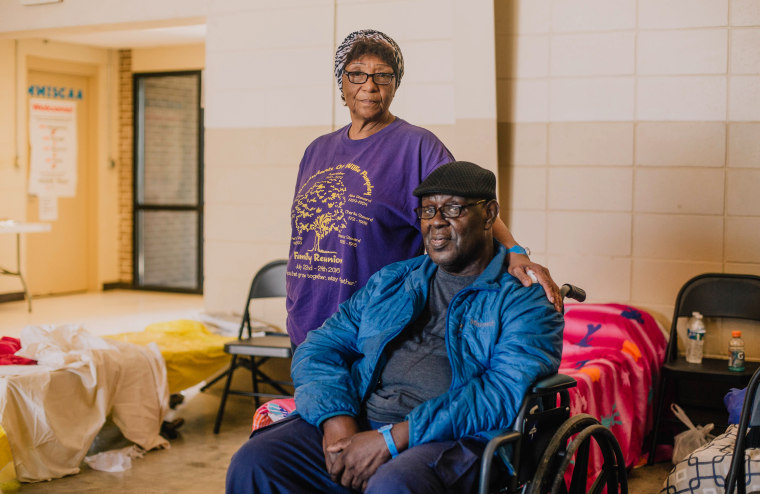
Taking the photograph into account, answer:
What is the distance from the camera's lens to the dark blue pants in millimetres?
1839

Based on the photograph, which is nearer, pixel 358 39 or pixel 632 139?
pixel 358 39

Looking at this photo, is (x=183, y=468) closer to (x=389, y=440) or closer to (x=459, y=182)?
(x=389, y=440)

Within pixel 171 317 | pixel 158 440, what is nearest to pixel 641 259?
pixel 158 440

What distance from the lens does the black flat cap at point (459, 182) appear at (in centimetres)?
212

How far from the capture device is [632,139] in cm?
414

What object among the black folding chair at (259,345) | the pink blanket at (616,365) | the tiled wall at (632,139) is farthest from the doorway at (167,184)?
the pink blanket at (616,365)

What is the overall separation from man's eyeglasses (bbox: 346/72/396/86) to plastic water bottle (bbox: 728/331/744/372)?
234 cm

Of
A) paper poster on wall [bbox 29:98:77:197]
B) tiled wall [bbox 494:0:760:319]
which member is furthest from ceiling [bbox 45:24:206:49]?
tiled wall [bbox 494:0:760:319]

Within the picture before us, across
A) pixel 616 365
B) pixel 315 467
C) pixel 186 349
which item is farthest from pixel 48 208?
pixel 315 467

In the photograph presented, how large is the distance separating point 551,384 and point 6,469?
244 cm

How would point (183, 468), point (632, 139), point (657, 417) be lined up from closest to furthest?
point (183, 468), point (657, 417), point (632, 139)

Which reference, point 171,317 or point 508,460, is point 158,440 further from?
point 171,317

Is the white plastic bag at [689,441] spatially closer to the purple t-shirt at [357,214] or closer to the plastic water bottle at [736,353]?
the plastic water bottle at [736,353]

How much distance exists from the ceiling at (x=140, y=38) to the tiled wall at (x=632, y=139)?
14.4ft
